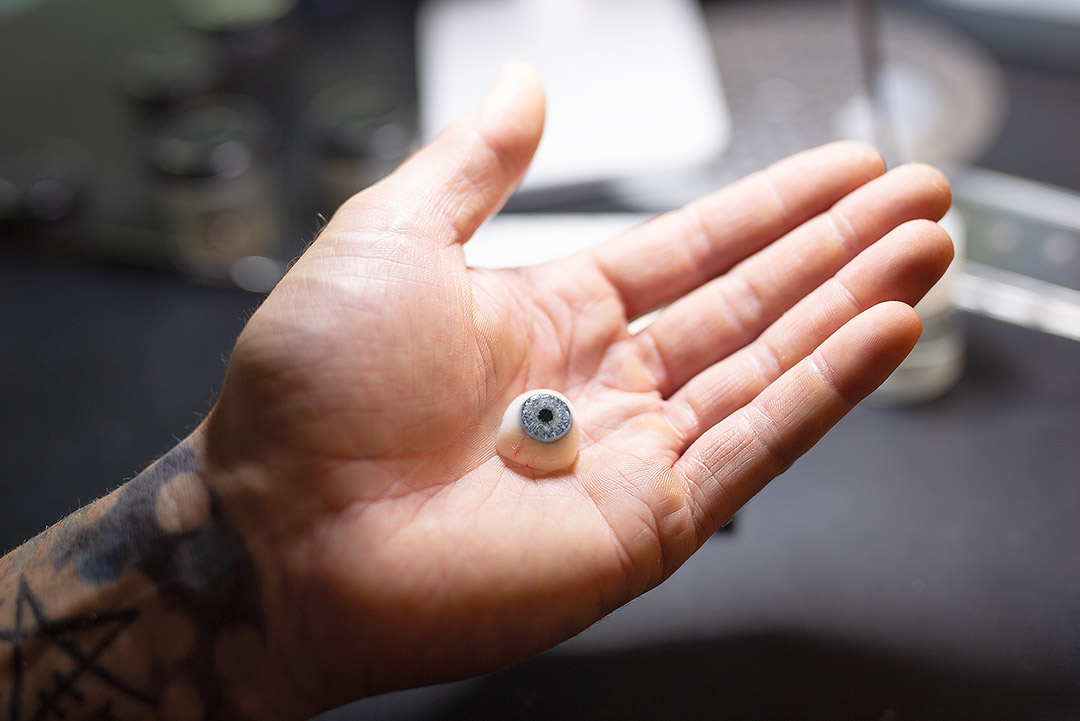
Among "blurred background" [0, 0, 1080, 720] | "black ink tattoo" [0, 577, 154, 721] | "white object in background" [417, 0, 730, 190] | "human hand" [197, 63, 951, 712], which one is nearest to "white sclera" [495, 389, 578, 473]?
"human hand" [197, 63, 951, 712]

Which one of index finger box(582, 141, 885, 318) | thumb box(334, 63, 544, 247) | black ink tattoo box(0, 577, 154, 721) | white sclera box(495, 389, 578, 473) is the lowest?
black ink tattoo box(0, 577, 154, 721)

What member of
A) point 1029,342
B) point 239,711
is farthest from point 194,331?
point 1029,342

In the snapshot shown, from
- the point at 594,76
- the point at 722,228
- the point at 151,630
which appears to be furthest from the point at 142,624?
the point at 594,76

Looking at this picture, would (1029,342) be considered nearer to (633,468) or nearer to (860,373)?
(860,373)

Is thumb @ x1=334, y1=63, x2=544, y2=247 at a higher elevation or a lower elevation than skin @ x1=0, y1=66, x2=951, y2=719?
higher

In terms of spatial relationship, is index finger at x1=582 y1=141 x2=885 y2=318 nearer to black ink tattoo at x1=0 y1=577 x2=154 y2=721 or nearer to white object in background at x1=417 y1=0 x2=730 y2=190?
white object in background at x1=417 y1=0 x2=730 y2=190

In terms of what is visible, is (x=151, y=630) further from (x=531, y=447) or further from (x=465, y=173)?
(x=465, y=173)

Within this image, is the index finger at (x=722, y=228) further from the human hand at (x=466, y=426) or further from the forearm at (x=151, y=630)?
the forearm at (x=151, y=630)
